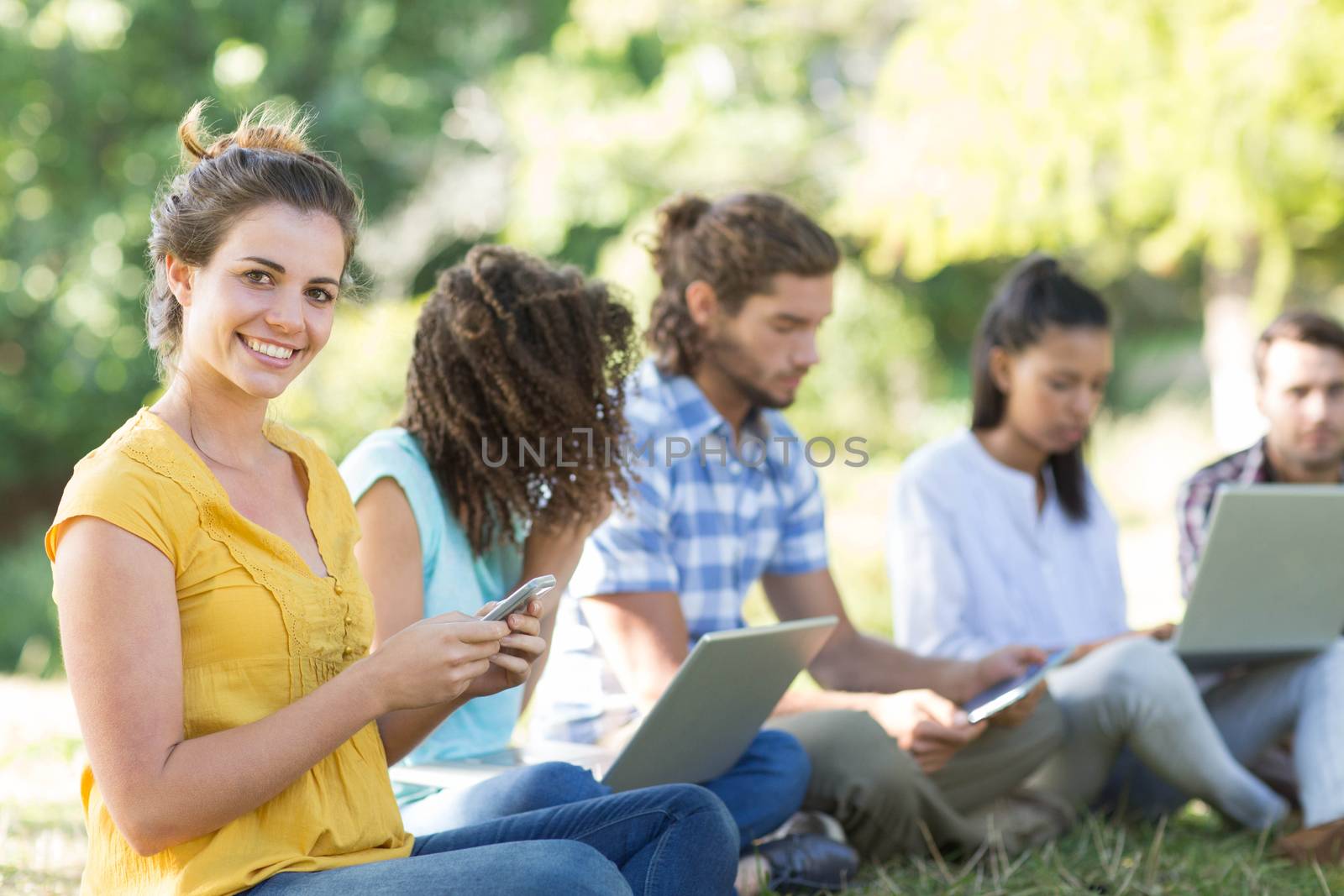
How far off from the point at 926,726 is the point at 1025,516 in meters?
0.97

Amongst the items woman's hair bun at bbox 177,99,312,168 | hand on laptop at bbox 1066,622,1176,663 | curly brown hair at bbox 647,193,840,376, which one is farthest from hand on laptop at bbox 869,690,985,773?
woman's hair bun at bbox 177,99,312,168

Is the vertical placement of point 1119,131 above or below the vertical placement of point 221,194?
above

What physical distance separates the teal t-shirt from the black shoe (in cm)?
56

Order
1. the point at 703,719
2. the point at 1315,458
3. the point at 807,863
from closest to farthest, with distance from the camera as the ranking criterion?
1. the point at 703,719
2. the point at 807,863
3. the point at 1315,458

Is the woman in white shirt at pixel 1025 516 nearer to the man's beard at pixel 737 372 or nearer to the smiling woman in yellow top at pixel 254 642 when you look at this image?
the man's beard at pixel 737 372

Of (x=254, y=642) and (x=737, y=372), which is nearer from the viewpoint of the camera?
(x=254, y=642)

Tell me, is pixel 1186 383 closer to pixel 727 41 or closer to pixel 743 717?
pixel 727 41

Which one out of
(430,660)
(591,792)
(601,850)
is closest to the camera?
(430,660)

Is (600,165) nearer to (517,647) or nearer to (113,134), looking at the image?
(113,134)

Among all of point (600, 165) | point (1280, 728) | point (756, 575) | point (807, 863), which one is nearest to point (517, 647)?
point (807, 863)

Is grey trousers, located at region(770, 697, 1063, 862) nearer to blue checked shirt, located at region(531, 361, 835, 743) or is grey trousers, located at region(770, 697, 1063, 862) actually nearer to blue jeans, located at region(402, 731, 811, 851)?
blue jeans, located at region(402, 731, 811, 851)

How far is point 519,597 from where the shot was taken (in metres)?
1.68

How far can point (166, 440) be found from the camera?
1.62 metres

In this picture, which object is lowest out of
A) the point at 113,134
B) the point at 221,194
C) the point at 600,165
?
the point at 221,194
